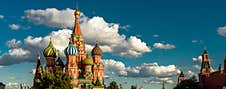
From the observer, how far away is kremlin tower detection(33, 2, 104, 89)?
69.7 m

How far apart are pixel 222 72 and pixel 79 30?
30902mm

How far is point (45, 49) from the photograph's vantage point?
7462 centimetres

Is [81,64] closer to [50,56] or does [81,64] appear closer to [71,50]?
[71,50]

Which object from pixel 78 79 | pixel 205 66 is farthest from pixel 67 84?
pixel 205 66

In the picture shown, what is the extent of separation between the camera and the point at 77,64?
72.8 m

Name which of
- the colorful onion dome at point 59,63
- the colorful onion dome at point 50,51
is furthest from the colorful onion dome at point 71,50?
the colorful onion dome at point 59,63

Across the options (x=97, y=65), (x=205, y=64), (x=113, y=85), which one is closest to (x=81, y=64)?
(x=97, y=65)

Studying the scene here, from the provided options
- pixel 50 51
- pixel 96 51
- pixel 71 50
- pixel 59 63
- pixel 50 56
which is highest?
pixel 96 51

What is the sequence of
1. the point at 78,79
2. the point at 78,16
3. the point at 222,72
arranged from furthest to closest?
the point at 78,16, the point at 78,79, the point at 222,72

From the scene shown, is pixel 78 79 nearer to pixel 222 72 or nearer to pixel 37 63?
pixel 37 63

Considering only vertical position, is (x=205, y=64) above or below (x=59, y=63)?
below

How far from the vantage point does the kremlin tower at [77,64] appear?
229 ft

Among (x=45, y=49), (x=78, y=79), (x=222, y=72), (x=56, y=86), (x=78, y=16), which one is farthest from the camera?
(x=78, y=16)

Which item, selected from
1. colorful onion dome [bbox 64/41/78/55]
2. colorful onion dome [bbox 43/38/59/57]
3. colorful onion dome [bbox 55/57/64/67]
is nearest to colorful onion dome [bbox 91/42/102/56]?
colorful onion dome [bbox 55/57/64/67]
